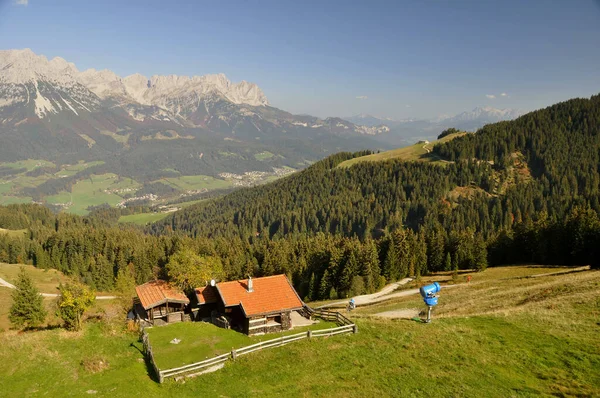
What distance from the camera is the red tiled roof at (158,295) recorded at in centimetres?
5209

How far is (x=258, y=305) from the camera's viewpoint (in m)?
43.0

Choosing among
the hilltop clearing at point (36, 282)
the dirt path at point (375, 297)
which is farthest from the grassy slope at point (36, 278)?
the dirt path at point (375, 297)

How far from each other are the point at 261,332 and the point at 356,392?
1951 cm

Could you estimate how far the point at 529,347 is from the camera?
29.8 meters

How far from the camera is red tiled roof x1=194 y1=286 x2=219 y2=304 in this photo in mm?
51281

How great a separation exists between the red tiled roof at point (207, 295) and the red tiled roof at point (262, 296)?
6139 mm

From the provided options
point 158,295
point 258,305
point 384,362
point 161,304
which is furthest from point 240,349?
point 158,295

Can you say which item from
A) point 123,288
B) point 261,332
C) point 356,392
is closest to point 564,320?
point 356,392

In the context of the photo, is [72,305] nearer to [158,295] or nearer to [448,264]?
[158,295]

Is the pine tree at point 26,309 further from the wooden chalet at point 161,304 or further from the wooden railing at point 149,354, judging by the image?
the wooden railing at point 149,354

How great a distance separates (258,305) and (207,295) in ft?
41.9

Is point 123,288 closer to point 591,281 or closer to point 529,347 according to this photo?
point 529,347

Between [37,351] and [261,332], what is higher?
[37,351]

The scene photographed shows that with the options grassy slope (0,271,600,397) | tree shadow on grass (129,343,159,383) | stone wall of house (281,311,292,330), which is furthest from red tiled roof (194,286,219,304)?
tree shadow on grass (129,343,159,383)
